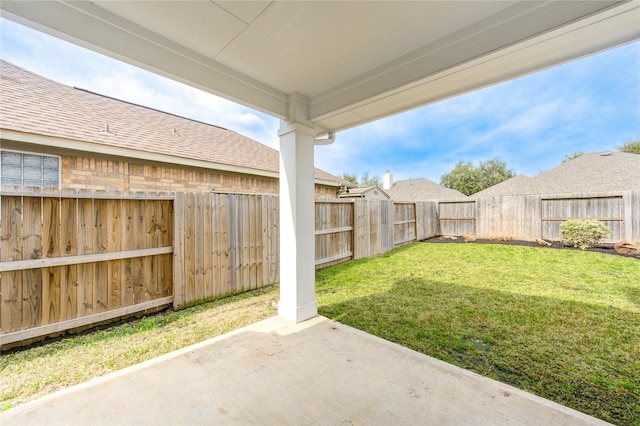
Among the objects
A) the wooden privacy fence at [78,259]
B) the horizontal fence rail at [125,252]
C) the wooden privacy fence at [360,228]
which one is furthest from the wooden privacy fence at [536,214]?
the wooden privacy fence at [78,259]

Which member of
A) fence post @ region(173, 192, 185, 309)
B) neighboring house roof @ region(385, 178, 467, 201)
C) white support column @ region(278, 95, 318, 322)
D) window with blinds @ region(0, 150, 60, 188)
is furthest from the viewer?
neighboring house roof @ region(385, 178, 467, 201)

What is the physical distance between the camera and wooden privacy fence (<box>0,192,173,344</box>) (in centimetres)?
240

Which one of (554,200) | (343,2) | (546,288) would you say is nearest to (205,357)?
(343,2)

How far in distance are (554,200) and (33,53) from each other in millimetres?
13230

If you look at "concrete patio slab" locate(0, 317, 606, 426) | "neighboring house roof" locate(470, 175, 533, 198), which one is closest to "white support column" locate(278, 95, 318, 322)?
"concrete patio slab" locate(0, 317, 606, 426)

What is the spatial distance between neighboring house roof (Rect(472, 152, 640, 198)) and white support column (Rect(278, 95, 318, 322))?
14771 millimetres

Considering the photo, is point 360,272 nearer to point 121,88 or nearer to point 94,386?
point 94,386

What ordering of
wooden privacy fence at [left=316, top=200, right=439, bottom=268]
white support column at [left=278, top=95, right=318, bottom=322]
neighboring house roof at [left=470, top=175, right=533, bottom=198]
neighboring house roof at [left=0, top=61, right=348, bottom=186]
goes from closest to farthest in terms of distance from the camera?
white support column at [left=278, top=95, right=318, bottom=322] < neighboring house roof at [left=0, top=61, right=348, bottom=186] < wooden privacy fence at [left=316, top=200, right=439, bottom=268] < neighboring house roof at [left=470, top=175, right=533, bottom=198]

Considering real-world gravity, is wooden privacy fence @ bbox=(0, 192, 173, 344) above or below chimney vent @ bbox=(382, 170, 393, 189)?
below

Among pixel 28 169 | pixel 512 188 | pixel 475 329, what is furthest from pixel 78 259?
pixel 512 188

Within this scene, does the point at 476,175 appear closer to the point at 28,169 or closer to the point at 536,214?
the point at 536,214

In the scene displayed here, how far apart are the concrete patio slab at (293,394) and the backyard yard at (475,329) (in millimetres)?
269

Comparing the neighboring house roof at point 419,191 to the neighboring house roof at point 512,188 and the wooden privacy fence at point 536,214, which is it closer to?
the neighboring house roof at point 512,188

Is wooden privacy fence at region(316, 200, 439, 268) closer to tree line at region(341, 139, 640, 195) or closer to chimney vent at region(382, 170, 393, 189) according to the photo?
chimney vent at region(382, 170, 393, 189)
